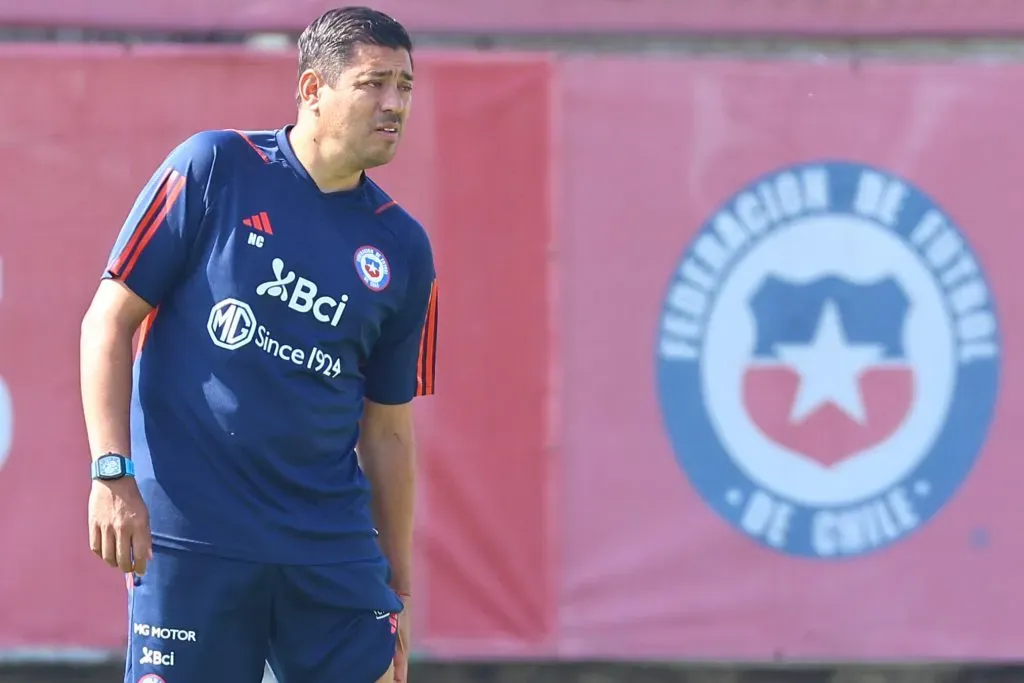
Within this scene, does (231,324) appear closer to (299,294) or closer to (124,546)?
(299,294)

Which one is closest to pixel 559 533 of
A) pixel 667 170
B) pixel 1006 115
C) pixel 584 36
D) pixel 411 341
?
pixel 667 170

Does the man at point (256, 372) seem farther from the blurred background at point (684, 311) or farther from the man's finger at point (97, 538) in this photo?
the blurred background at point (684, 311)

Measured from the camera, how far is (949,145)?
577 centimetres

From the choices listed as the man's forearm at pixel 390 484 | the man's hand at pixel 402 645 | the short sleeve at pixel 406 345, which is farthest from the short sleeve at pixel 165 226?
the man's hand at pixel 402 645

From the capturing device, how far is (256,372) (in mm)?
2961

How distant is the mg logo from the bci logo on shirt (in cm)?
5

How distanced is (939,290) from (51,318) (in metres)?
3.11

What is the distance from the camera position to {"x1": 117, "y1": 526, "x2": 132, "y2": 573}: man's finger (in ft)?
9.14

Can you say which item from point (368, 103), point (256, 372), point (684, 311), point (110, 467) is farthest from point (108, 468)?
point (684, 311)

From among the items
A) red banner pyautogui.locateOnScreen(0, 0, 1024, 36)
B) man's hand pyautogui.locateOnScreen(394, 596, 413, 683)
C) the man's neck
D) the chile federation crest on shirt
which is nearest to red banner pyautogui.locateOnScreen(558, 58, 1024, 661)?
the chile federation crest on shirt

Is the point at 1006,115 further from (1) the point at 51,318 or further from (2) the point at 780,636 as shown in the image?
(1) the point at 51,318

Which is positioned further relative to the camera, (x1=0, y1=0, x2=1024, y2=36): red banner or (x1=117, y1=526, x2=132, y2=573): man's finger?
(x1=0, y1=0, x2=1024, y2=36): red banner

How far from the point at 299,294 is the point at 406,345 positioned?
337 millimetres

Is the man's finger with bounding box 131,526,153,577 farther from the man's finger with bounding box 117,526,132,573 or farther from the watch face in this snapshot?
the watch face
